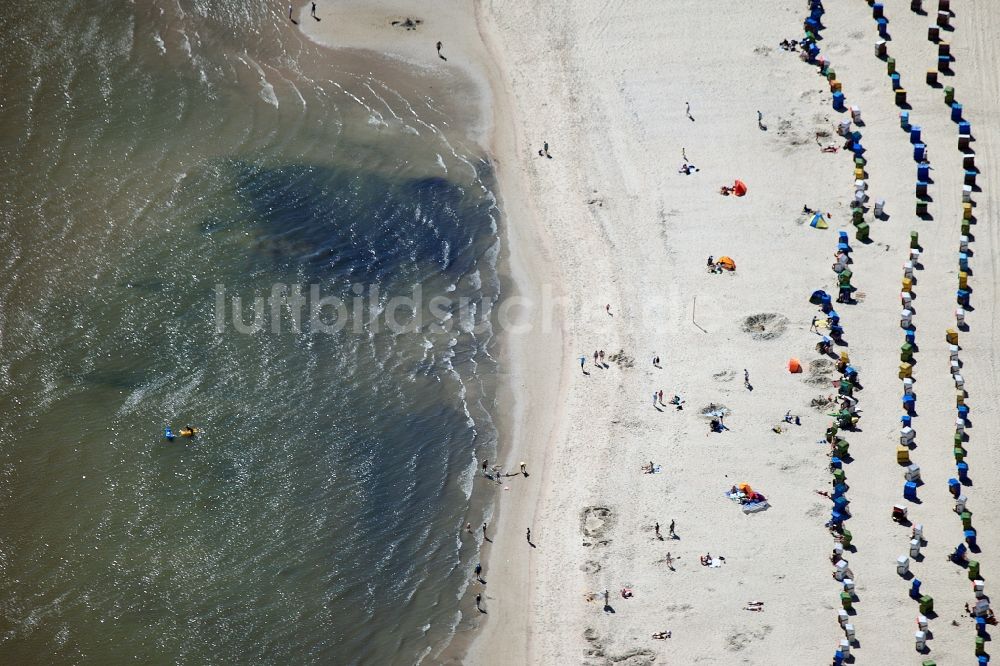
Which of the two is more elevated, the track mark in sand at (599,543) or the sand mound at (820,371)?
the sand mound at (820,371)

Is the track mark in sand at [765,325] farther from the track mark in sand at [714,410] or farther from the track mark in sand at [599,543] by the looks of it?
the track mark in sand at [599,543]

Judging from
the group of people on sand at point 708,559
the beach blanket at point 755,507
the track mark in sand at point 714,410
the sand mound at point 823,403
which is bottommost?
the group of people on sand at point 708,559

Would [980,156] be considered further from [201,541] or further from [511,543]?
[201,541]

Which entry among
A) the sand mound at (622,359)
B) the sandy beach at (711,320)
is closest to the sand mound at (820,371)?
the sandy beach at (711,320)

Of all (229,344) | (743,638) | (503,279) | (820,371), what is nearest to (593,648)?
(743,638)

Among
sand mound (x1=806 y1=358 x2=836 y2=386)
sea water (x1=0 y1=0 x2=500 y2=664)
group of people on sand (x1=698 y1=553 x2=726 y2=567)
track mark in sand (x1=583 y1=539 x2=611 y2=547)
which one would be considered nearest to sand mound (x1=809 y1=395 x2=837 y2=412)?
sand mound (x1=806 y1=358 x2=836 y2=386)

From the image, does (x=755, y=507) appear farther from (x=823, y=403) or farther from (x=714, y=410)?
(x=823, y=403)
